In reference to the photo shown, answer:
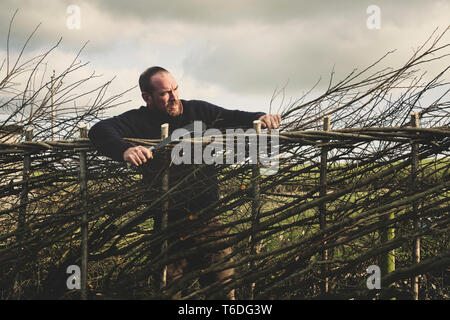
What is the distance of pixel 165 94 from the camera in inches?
117

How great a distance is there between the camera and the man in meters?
2.57

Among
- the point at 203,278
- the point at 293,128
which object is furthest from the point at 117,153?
the point at 293,128

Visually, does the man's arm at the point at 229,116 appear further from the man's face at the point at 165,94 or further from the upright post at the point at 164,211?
the upright post at the point at 164,211

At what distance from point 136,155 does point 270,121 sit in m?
0.99

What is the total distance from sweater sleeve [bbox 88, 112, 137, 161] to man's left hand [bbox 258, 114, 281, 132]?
3.16 feet

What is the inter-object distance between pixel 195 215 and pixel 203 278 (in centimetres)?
48

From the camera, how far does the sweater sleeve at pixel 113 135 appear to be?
2516 millimetres

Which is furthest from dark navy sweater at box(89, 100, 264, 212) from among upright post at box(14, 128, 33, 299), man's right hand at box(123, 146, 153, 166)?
upright post at box(14, 128, 33, 299)

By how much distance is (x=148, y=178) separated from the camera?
9.15 feet

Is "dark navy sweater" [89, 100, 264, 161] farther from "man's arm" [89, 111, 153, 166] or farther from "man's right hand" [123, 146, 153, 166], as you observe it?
"man's right hand" [123, 146, 153, 166]

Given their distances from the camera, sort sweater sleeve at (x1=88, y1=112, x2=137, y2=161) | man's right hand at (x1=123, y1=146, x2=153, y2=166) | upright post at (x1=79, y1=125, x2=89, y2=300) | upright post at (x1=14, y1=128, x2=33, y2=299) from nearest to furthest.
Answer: man's right hand at (x1=123, y1=146, x2=153, y2=166), sweater sleeve at (x1=88, y1=112, x2=137, y2=161), upright post at (x1=79, y1=125, x2=89, y2=300), upright post at (x1=14, y1=128, x2=33, y2=299)

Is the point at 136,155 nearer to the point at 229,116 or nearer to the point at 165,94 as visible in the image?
the point at 165,94

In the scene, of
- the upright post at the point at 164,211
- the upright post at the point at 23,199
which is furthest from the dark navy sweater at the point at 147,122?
the upright post at the point at 23,199

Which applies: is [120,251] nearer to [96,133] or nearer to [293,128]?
[96,133]
